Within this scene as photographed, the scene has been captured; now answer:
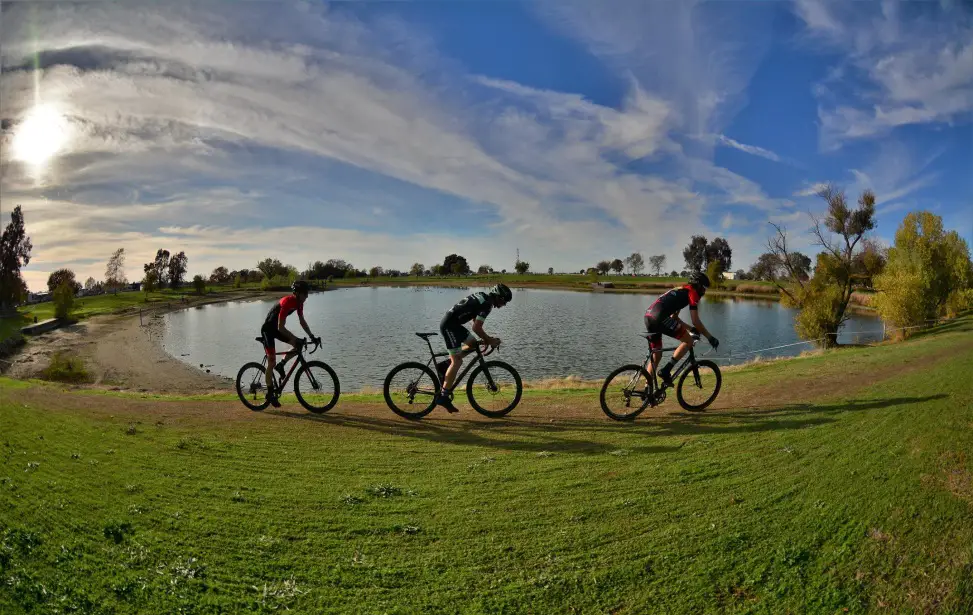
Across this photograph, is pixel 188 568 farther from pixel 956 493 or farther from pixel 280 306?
pixel 956 493

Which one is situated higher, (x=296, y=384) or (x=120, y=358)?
(x=296, y=384)

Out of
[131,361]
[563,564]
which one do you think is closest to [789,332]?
[563,564]

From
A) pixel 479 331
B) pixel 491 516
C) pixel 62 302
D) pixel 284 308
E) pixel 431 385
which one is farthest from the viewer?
pixel 62 302

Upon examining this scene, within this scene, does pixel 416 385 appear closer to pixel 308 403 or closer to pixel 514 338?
pixel 308 403

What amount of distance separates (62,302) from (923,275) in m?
88.7

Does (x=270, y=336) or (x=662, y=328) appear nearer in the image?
(x=662, y=328)

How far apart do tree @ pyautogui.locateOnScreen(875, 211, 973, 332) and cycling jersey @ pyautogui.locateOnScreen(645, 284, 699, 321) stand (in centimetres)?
3264

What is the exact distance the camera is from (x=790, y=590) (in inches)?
160

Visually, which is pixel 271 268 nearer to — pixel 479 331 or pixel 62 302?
pixel 62 302

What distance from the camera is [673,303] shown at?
8.79m

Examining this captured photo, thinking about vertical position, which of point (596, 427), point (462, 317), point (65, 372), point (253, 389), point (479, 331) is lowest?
point (65, 372)

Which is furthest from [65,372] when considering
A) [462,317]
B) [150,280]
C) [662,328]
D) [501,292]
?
[150,280]

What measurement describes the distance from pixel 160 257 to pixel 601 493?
14339 centimetres

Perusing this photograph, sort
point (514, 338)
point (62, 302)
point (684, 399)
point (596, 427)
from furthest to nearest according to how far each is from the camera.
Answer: point (62, 302) < point (514, 338) < point (684, 399) < point (596, 427)
